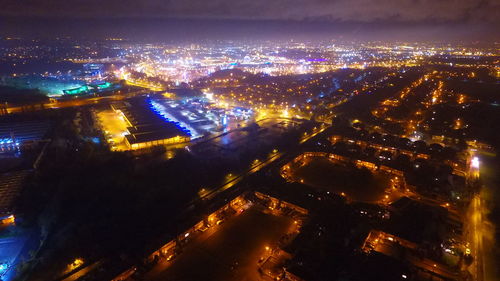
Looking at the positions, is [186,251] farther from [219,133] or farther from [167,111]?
[167,111]

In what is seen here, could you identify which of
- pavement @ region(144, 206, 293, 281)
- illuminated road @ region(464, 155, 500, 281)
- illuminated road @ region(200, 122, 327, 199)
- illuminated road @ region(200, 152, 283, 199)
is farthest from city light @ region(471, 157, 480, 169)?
pavement @ region(144, 206, 293, 281)

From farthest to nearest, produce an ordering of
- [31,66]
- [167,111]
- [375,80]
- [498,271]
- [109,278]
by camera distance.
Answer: [31,66] < [375,80] < [167,111] < [498,271] < [109,278]

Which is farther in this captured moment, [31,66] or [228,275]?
[31,66]

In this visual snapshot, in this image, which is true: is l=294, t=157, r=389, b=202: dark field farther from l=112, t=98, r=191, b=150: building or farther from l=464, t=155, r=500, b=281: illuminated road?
l=112, t=98, r=191, b=150: building

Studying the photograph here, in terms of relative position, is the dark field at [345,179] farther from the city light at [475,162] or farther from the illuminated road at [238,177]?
the city light at [475,162]

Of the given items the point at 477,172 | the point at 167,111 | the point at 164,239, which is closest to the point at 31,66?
the point at 167,111

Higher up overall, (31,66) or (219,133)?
(31,66)

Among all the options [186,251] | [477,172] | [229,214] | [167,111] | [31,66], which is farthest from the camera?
[31,66]

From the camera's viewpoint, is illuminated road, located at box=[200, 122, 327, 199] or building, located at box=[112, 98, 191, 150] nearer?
illuminated road, located at box=[200, 122, 327, 199]

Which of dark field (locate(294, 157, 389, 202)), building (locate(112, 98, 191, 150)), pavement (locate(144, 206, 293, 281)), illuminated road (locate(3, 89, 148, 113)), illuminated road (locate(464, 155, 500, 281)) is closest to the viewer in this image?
pavement (locate(144, 206, 293, 281))

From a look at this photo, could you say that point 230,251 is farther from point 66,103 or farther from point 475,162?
point 66,103

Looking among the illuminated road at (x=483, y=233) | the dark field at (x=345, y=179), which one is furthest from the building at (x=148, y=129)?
the illuminated road at (x=483, y=233)
